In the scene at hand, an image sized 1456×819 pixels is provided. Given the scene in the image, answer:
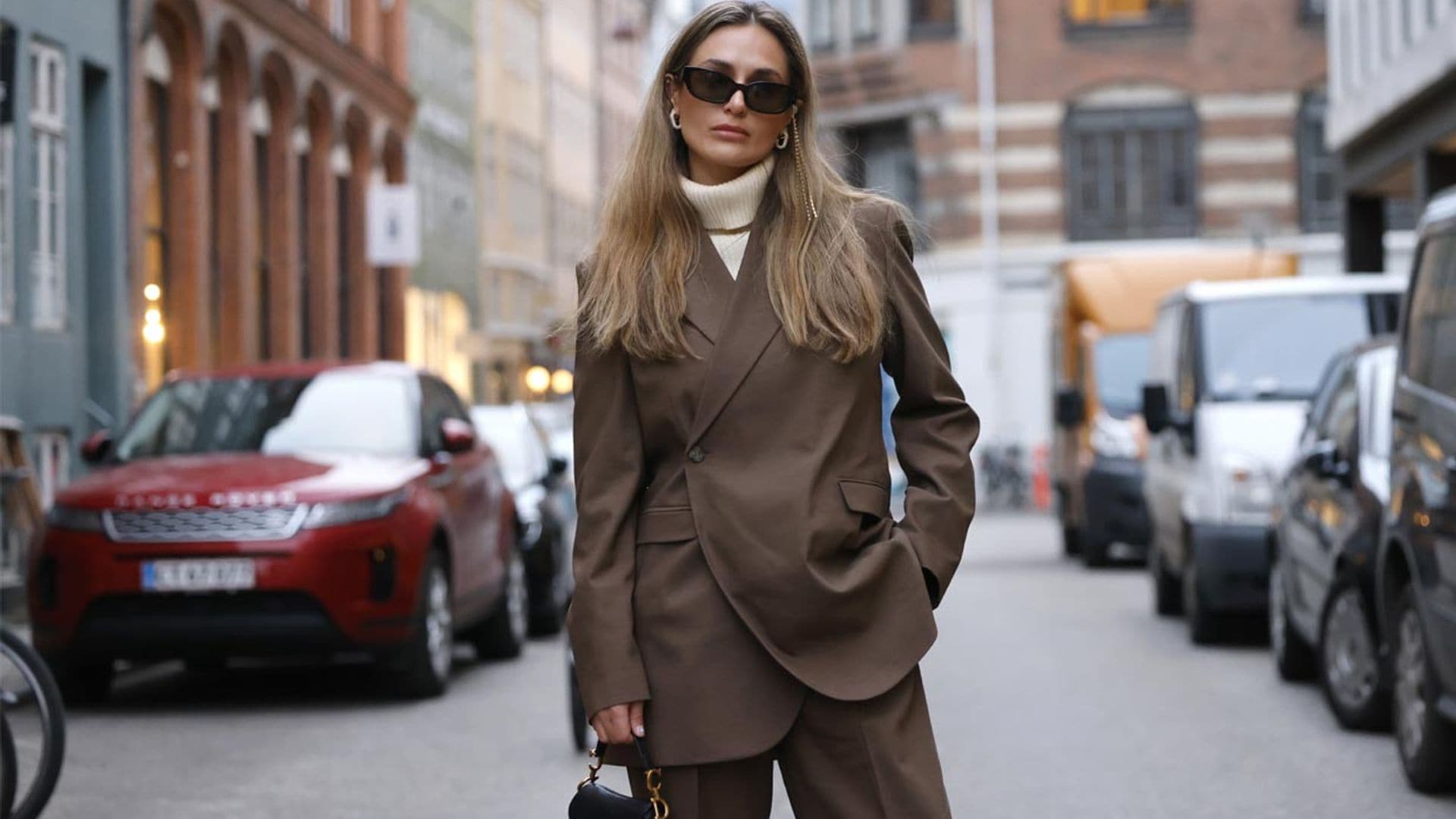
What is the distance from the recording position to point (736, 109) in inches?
153

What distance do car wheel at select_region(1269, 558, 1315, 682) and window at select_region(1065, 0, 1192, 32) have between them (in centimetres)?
3574

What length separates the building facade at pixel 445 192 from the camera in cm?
4653

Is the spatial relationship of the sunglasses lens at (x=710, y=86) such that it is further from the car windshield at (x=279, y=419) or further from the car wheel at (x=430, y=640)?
the car windshield at (x=279, y=419)

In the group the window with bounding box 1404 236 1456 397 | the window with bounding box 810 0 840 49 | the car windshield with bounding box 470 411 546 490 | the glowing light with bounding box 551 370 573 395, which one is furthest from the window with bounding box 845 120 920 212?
the window with bounding box 1404 236 1456 397

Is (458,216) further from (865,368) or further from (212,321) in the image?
(865,368)

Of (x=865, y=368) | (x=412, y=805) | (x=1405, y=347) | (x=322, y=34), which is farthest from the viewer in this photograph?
(x=322, y=34)

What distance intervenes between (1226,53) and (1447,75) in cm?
2754

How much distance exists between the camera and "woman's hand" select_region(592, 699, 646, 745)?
12.3 ft

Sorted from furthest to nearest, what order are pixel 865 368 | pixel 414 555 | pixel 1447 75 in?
1. pixel 1447 75
2. pixel 414 555
3. pixel 865 368

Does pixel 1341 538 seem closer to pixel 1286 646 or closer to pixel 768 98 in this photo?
pixel 1286 646

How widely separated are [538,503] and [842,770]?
44.0ft

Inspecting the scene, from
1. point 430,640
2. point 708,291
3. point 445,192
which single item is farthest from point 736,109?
point 445,192

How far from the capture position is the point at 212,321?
28750mm

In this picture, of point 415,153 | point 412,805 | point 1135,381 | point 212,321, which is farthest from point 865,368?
point 415,153
